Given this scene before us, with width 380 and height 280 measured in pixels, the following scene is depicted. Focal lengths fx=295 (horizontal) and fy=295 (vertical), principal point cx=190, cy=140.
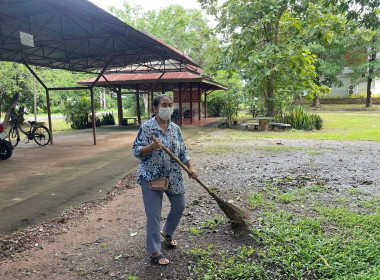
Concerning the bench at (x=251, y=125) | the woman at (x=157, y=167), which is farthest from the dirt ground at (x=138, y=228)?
the bench at (x=251, y=125)

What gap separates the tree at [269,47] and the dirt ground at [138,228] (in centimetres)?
522

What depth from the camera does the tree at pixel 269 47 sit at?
10.7 m

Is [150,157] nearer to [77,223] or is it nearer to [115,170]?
[77,223]

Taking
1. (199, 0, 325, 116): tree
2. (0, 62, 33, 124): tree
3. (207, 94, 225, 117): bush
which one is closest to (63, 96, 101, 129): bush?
(0, 62, 33, 124): tree

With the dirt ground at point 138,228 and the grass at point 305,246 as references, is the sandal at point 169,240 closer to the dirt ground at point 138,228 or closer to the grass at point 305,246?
the dirt ground at point 138,228

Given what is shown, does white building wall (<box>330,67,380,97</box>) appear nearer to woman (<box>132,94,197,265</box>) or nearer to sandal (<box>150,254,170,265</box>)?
woman (<box>132,94,197,265</box>)

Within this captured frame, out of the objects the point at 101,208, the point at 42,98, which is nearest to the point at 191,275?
the point at 101,208

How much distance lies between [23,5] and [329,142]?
920 centimetres

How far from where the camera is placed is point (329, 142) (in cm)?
963

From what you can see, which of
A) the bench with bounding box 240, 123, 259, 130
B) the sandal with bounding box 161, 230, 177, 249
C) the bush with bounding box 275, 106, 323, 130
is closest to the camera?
the sandal with bounding box 161, 230, 177, 249

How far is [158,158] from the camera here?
266 centimetres

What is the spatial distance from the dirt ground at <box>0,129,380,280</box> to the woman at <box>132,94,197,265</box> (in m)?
0.29

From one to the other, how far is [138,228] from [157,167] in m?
1.22

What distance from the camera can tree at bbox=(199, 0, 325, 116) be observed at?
10.7m
